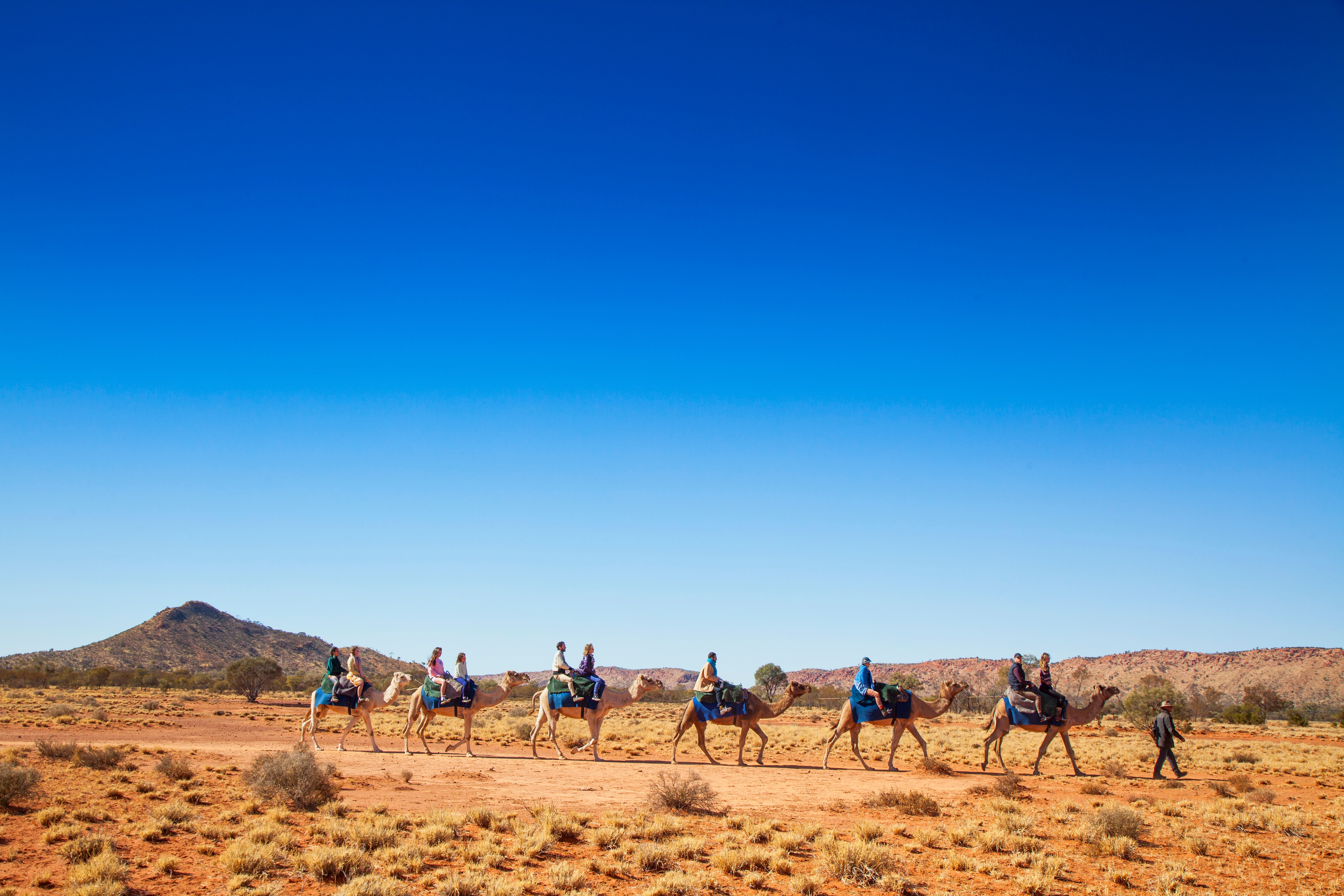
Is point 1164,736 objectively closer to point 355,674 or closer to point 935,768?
point 935,768

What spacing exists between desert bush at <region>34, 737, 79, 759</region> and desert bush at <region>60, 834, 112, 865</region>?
9.12 meters

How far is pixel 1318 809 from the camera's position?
1533 centimetres

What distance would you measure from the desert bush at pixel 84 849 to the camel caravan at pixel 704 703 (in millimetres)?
10875

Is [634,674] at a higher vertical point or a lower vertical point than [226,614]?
lower

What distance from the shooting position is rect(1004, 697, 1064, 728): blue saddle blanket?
1966 centimetres

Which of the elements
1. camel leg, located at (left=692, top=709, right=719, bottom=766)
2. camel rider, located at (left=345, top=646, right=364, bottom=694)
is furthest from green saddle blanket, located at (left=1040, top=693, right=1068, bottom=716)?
camel rider, located at (left=345, top=646, right=364, bottom=694)

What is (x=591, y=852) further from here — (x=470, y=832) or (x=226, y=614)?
(x=226, y=614)

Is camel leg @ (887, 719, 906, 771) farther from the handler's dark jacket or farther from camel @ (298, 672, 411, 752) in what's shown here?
camel @ (298, 672, 411, 752)

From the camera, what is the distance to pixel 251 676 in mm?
53531

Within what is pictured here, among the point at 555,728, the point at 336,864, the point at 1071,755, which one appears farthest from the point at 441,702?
the point at 1071,755

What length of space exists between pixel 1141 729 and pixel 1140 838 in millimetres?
30787

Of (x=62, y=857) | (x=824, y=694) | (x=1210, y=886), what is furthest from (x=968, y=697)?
(x=62, y=857)

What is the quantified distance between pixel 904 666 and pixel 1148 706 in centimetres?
8203

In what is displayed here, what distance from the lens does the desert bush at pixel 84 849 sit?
9805mm
